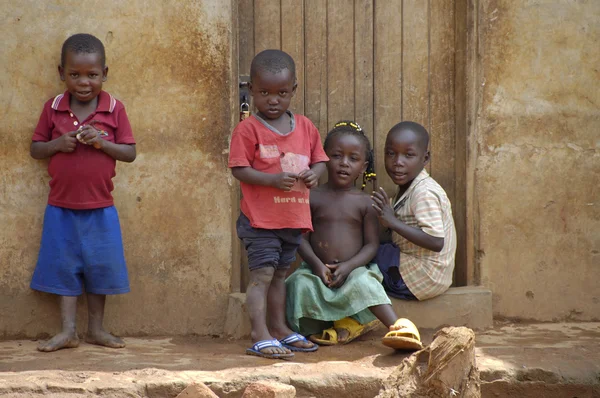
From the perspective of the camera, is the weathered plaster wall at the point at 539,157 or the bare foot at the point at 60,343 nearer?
the bare foot at the point at 60,343

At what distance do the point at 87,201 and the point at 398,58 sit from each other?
6.56ft

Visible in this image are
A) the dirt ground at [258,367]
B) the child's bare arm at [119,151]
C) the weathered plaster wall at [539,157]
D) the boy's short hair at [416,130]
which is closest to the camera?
the dirt ground at [258,367]

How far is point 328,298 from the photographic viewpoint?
475 cm

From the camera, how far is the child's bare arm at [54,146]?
4531 millimetres

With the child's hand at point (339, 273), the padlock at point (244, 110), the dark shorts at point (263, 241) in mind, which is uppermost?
the padlock at point (244, 110)

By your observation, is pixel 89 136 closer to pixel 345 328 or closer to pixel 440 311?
pixel 345 328

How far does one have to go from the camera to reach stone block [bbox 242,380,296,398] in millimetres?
3502

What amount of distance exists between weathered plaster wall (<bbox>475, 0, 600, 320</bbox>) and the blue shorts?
211cm

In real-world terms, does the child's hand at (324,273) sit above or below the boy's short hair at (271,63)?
below

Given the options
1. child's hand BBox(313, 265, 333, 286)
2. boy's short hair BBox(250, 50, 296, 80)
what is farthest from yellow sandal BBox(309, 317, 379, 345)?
boy's short hair BBox(250, 50, 296, 80)

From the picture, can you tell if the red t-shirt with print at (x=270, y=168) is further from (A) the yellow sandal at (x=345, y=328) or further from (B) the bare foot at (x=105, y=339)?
(B) the bare foot at (x=105, y=339)

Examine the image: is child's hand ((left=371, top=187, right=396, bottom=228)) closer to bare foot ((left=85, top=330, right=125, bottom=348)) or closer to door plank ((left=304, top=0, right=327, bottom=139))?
door plank ((left=304, top=0, right=327, bottom=139))

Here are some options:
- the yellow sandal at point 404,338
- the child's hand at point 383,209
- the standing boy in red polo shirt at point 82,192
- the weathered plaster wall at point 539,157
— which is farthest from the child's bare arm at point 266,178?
the weathered plaster wall at point 539,157

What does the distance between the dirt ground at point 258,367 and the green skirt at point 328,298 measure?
0.61 ft
